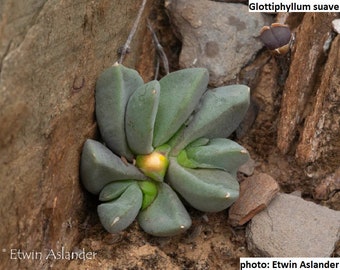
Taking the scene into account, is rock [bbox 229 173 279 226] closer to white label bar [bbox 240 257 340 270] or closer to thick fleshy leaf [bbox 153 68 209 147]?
white label bar [bbox 240 257 340 270]

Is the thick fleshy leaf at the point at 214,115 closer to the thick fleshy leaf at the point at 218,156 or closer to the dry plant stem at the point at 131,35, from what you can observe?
the thick fleshy leaf at the point at 218,156

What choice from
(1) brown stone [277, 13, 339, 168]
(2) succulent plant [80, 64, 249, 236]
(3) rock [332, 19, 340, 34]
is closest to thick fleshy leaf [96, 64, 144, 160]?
(2) succulent plant [80, 64, 249, 236]

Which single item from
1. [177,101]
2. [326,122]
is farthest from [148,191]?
[326,122]

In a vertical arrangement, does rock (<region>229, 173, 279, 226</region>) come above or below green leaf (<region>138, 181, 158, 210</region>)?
below

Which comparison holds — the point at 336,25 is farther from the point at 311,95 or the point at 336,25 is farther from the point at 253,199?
the point at 253,199

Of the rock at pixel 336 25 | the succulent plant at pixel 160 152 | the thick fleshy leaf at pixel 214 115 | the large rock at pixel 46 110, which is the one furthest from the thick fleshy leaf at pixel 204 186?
the rock at pixel 336 25

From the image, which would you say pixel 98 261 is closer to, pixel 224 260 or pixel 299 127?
pixel 224 260

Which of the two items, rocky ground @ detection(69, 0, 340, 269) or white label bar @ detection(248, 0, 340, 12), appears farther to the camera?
white label bar @ detection(248, 0, 340, 12)
